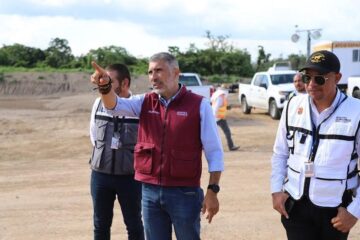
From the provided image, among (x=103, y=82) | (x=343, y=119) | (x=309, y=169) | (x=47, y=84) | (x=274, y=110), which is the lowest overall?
(x=47, y=84)

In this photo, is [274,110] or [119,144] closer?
[119,144]

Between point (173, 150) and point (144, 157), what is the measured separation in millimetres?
234

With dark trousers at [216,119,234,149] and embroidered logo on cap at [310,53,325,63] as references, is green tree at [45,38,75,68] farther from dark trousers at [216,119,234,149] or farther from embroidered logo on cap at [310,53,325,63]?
embroidered logo on cap at [310,53,325,63]

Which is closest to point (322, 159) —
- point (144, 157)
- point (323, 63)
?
point (323, 63)

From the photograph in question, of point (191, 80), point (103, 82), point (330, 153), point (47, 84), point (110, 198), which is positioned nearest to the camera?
point (330, 153)

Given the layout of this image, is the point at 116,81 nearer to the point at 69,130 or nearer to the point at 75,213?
the point at 75,213

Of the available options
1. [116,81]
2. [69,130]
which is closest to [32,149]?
[69,130]

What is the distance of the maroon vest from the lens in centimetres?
390

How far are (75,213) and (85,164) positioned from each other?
4417mm

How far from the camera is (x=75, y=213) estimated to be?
299 inches

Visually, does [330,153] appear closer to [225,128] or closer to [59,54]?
[225,128]

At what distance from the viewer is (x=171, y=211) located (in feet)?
13.0

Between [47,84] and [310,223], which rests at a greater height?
[310,223]

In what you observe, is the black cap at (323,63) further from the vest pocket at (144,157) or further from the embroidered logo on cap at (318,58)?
the vest pocket at (144,157)
